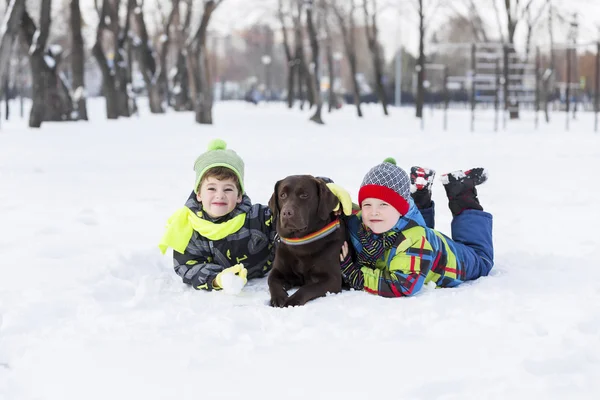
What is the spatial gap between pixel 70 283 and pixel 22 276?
39cm

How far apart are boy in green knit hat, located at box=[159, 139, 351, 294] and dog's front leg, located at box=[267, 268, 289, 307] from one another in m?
0.21

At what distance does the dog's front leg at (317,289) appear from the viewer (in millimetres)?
4371

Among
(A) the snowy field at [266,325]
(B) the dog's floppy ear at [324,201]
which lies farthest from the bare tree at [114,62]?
(B) the dog's floppy ear at [324,201]

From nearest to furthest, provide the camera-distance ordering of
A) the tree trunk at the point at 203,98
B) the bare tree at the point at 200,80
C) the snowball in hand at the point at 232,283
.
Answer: the snowball in hand at the point at 232,283, the bare tree at the point at 200,80, the tree trunk at the point at 203,98

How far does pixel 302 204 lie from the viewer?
14.4 ft

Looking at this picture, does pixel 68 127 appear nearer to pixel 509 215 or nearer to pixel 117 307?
pixel 509 215

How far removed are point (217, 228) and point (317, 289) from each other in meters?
0.82

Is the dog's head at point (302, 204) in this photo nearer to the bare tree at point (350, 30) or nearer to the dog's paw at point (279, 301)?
the dog's paw at point (279, 301)

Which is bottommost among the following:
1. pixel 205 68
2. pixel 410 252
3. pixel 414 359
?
pixel 414 359

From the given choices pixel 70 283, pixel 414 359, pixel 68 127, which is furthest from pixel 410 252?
pixel 68 127

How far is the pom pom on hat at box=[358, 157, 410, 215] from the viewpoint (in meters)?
4.53

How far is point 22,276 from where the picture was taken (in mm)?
5051

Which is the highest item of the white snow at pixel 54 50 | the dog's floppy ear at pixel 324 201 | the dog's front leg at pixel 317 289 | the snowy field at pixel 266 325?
the white snow at pixel 54 50

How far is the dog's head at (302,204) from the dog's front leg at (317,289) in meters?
0.29
